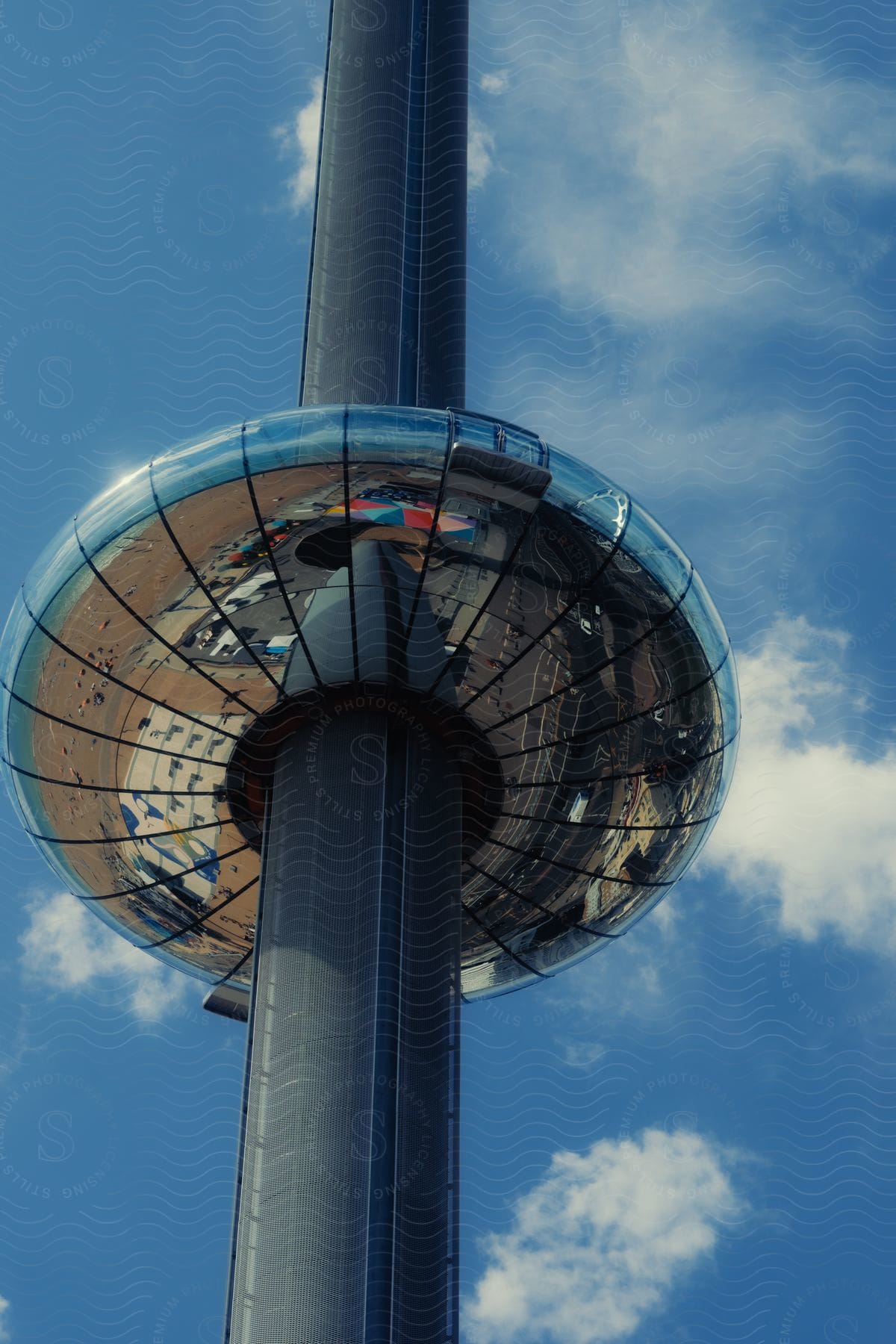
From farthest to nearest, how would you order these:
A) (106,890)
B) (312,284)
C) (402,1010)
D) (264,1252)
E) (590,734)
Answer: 1. (312,284)
2. (106,890)
3. (590,734)
4. (402,1010)
5. (264,1252)

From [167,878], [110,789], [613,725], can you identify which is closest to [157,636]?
[110,789]

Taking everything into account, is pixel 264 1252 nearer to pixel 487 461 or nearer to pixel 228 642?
pixel 228 642

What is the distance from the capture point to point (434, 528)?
14703 mm

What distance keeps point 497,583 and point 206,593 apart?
254 cm

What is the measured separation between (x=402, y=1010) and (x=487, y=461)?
463 centimetres

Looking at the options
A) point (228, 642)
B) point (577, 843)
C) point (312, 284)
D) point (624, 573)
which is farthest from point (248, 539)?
point (312, 284)

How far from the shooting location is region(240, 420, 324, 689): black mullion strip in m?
14.4

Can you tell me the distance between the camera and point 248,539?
14641 mm

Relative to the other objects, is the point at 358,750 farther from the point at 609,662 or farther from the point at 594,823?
the point at 594,823

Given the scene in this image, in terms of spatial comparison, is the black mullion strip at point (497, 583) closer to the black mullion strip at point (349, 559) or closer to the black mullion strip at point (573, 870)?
the black mullion strip at point (349, 559)

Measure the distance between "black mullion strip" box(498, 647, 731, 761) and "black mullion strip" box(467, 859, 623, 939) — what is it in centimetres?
143

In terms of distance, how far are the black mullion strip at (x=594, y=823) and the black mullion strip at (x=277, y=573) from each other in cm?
249

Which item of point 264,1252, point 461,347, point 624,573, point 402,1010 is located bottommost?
point 264,1252

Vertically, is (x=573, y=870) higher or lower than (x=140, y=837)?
higher
